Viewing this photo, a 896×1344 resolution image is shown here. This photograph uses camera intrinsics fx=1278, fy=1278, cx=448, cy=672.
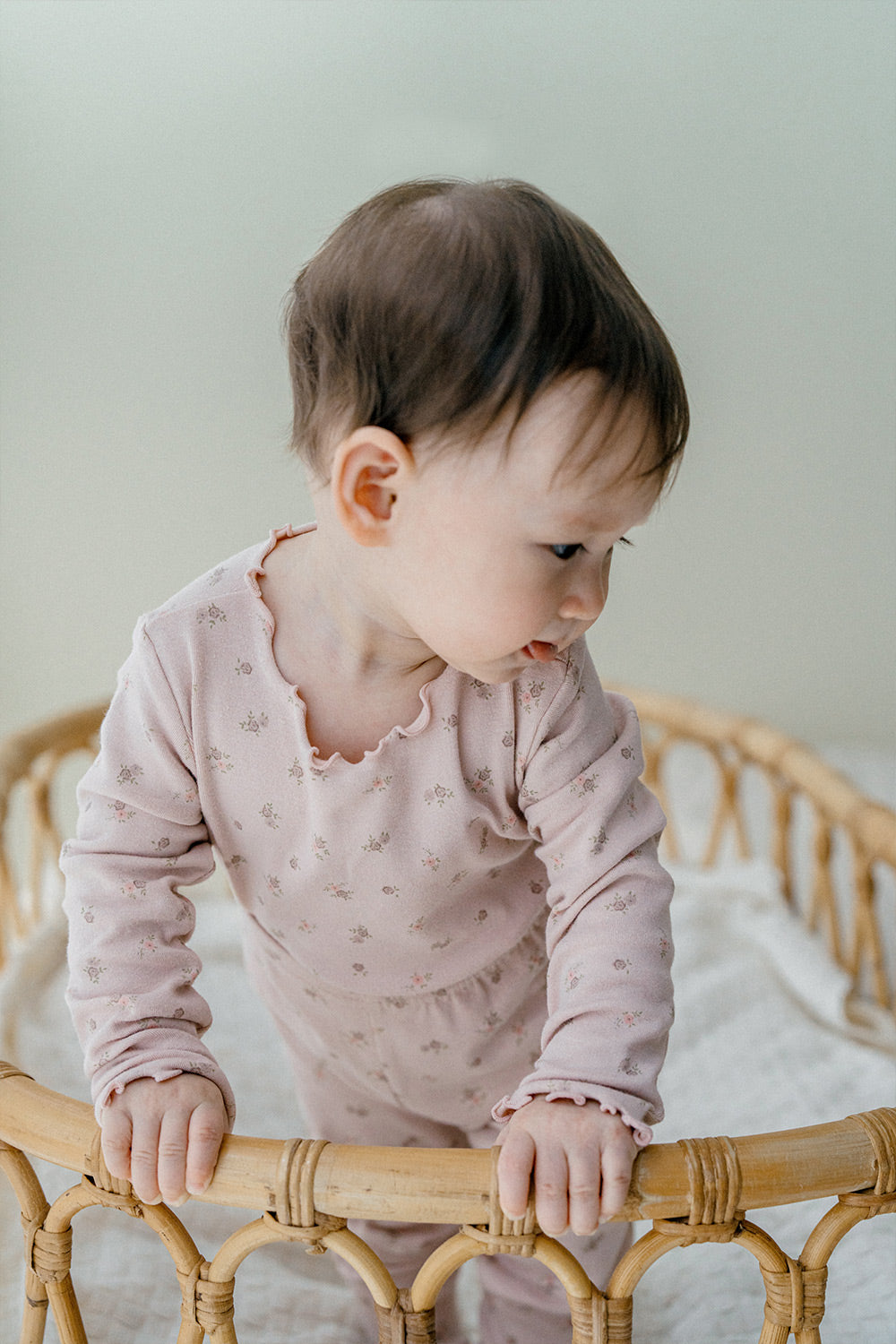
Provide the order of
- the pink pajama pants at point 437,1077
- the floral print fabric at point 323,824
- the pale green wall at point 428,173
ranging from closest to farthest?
the floral print fabric at point 323,824 → the pink pajama pants at point 437,1077 → the pale green wall at point 428,173

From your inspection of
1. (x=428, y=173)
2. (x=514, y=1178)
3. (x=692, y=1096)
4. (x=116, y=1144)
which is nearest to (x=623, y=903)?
(x=514, y=1178)

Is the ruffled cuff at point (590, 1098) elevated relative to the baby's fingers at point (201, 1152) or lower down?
elevated

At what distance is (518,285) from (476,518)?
10cm

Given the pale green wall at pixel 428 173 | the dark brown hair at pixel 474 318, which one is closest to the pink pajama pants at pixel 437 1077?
the dark brown hair at pixel 474 318

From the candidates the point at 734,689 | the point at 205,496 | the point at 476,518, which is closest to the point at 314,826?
the point at 476,518

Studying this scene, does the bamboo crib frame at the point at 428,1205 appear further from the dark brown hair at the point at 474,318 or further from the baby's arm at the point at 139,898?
the dark brown hair at the point at 474,318

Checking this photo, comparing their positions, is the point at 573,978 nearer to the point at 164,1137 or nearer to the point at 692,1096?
the point at 164,1137

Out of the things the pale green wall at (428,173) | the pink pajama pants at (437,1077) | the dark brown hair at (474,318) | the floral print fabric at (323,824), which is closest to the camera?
the dark brown hair at (474,318)

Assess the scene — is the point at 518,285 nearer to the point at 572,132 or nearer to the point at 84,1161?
the point at 84,1161

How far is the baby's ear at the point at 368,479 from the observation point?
547 mm

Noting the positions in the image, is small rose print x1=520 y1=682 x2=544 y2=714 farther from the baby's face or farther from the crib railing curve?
the crib railing curve

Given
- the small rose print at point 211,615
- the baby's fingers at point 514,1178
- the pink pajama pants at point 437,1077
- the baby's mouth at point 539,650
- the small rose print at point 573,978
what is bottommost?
the pink pajama pants at point 437,1077

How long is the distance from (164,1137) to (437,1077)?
26 centimetres

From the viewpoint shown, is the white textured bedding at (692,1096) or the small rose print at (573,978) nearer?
the small rose print at (573,978)
